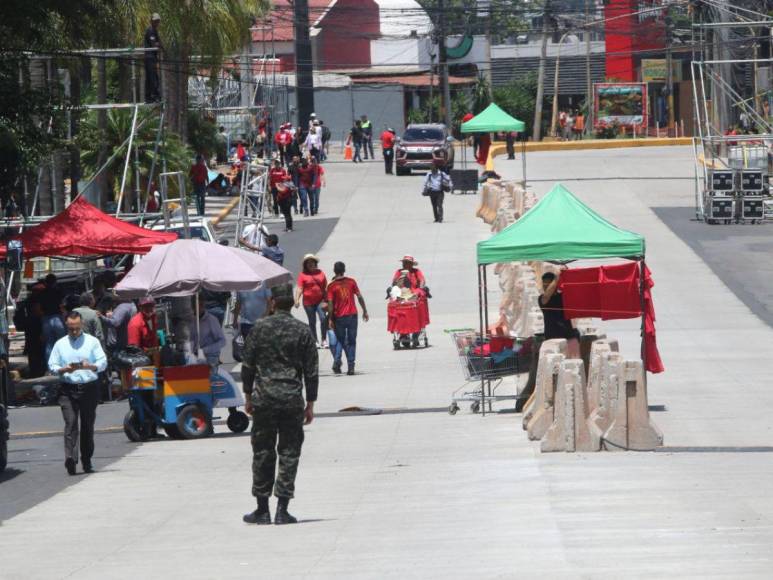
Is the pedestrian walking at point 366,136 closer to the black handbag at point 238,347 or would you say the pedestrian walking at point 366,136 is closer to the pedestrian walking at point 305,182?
the pedestrian walking at point 305,182

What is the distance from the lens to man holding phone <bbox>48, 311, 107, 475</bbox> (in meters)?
14.1

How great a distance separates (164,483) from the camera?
1337 centimetres

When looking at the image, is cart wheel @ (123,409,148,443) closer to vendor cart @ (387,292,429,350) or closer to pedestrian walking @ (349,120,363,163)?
vendor cart @ (387,292,429,350)

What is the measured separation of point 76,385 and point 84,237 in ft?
26.0

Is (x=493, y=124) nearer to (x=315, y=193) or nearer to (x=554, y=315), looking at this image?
(x=315, y=193)

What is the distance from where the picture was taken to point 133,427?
16.5m

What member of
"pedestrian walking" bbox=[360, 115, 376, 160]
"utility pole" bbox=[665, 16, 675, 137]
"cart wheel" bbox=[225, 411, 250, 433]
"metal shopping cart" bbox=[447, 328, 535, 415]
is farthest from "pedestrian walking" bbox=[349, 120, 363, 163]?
"cart wheel" bbox=[225, 411, 250, 433]

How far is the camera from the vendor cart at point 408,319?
2383cm

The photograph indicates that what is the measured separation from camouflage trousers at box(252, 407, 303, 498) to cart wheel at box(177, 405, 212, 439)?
6.49 metres

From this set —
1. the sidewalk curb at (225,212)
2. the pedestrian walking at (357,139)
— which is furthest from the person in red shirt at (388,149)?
the sidewalk curb at (225,212)

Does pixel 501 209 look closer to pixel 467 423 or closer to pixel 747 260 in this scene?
pixel 747 260

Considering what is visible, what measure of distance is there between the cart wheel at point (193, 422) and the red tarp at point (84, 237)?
5.59 m

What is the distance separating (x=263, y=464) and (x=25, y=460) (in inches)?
256

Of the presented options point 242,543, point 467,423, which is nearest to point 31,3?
point 467,423
